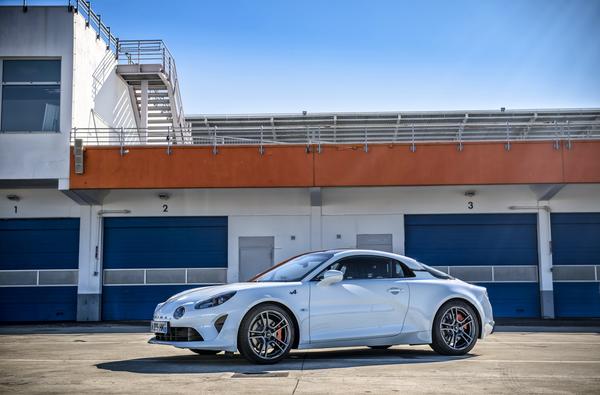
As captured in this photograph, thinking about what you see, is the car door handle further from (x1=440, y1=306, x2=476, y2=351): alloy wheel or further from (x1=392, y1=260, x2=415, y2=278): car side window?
(x1=440, y1=306, x2=476, y2=351): alloy wheel

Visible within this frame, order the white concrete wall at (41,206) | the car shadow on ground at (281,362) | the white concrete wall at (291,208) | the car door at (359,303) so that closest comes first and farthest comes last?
the car shadow on ground at (281,362)
the car door at (359,303)
the white concrete wall at (291,208)
the white concrete wall at (41,206)

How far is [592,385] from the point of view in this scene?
7.11 m

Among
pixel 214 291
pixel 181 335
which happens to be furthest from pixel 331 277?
pixel 181 335

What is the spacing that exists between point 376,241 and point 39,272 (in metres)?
10.1

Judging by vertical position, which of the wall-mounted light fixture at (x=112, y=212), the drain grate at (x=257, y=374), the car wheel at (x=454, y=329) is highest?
the wall-mounted light fixture at (x=112, y=212)

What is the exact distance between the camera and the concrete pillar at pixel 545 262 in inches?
852

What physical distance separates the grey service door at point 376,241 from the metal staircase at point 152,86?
22.5 ft

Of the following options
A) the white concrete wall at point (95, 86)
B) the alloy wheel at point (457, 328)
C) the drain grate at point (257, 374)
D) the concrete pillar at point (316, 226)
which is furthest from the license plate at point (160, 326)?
the white concrete wall at point (95, 86)

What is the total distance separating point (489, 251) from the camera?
72.1ft

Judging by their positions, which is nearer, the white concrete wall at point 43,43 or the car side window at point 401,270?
the car side window at point 401,270

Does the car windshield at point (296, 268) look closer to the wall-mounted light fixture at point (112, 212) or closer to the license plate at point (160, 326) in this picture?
the license plate at point (160, 326)

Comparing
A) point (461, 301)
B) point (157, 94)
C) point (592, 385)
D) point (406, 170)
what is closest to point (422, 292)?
point (461, 301)

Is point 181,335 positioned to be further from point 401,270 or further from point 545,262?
point 545,262

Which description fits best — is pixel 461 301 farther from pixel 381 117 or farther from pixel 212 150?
pixel 381 117
